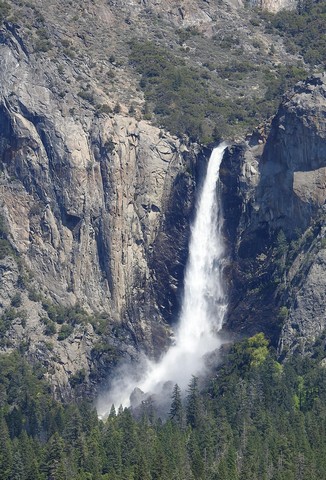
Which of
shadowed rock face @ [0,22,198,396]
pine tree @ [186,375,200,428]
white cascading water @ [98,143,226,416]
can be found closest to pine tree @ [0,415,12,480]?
pine tree @ [186,375,200,428]

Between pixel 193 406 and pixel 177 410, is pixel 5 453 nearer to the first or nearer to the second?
pixel 177 410

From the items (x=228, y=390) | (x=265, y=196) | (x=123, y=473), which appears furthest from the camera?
(x=265, y=196)

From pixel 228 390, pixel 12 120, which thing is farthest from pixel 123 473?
pixel 12 120

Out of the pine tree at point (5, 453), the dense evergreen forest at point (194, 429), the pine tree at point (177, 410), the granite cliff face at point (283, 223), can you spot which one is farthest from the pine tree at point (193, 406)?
the pine tree at point (5, 453)

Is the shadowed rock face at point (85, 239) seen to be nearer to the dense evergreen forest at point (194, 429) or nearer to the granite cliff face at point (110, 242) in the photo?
the granite cliff face at point (110, 242)

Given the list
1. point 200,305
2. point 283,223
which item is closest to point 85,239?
point 200,305

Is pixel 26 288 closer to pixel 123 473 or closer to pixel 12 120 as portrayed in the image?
pixel 12 120
